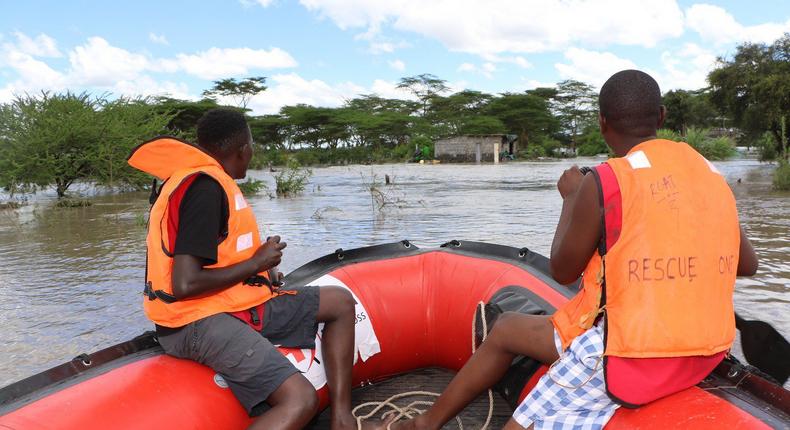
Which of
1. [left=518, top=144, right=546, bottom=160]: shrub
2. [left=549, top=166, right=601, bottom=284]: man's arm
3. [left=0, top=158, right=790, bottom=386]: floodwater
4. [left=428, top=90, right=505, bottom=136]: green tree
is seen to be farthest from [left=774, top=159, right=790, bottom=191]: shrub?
[left=428, top=90, right=505, bottom=136]: green tree

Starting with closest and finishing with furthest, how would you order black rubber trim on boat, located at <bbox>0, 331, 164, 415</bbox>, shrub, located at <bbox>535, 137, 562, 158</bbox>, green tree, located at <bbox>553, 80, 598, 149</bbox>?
1. black rubber trim on boat, located at <bbox>0, 331, 164, 415</bbox>
2. shrub, located at <bbox>535, 137, 562, 158</bbox>
3. green tree, located at <bbox>553, 80, 598, 149</bbox>

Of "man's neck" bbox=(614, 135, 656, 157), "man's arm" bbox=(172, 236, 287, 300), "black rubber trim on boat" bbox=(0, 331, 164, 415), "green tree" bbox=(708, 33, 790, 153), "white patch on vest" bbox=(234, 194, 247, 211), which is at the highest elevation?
"green tree" bbox=(708, 33, 790, 153)

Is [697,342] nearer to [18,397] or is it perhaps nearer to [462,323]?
[462,323]

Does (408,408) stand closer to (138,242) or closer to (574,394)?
(574,394)

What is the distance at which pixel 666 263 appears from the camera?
1405mm

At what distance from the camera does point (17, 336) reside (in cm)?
366

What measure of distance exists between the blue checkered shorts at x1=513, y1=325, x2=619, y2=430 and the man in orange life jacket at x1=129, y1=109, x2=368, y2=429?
24.8 inches

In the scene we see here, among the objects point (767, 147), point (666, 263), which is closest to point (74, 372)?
point (666, 263)

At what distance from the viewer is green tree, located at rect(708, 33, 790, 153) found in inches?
734

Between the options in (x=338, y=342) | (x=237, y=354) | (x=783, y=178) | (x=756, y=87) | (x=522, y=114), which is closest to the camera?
(x=237, y=354)

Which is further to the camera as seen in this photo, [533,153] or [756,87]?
[533,153]

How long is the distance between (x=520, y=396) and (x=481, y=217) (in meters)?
6.67

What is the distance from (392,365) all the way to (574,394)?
1.14 m

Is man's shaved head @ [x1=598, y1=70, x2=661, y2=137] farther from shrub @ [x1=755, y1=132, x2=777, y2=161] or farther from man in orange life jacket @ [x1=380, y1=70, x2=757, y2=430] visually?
shrub @ [x1=755, y1=132, x2=777, y2=161]
